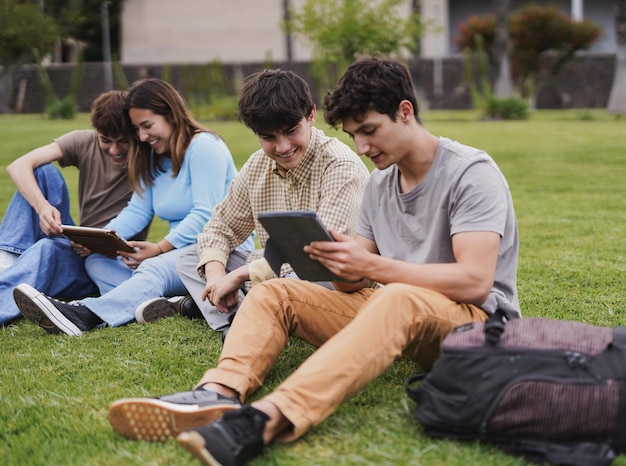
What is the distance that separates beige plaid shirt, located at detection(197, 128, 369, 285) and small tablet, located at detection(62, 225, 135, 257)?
65cm

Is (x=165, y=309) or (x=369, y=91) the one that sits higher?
(x=369, y=91)

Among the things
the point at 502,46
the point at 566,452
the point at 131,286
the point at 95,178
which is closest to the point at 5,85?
the point at 502,46

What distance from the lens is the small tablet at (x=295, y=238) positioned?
2.69 m

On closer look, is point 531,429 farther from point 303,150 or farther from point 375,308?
point 303,150

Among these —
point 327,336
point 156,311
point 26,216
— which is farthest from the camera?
point 26,216

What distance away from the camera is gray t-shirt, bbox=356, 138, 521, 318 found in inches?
108

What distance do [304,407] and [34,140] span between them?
1407cm

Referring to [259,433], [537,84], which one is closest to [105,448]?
[259,433]

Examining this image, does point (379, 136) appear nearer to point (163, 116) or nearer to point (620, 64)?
point (163, 116)

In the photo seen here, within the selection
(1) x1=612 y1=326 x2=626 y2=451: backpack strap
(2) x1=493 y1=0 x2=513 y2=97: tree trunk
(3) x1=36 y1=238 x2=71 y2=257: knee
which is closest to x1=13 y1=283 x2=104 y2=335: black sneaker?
(3) x1=36 y1=238 x2=71 y2=257: knee

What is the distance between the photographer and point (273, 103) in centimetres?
332

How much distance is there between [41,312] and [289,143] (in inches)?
60.1

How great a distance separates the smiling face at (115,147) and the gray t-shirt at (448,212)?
206cm

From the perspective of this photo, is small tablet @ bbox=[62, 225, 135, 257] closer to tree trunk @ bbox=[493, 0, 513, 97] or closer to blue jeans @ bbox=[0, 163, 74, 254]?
blue jeans @ bbox=[0, 163, 74, 254]
